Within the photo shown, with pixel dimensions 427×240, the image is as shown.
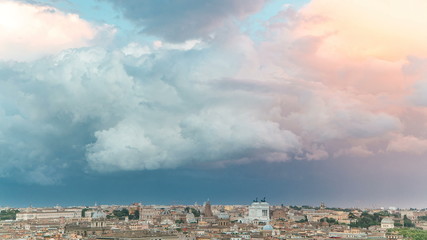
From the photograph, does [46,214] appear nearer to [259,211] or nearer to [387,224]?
[259,211]

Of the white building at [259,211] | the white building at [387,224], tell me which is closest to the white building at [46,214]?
the white building at [259,211]

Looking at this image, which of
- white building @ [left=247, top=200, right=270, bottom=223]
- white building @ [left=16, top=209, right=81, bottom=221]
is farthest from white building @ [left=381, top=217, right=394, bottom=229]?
white building @ [left=16, top=209, right=81, bottom=221]

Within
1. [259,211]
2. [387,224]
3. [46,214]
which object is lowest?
[387,224]

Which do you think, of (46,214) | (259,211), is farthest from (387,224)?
(46,214)

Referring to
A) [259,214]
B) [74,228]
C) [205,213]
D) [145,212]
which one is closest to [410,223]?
[259,214]

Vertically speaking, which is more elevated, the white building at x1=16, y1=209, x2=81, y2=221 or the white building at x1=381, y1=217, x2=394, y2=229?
the white building at x1=16, y1=209, x2=81, y2=221

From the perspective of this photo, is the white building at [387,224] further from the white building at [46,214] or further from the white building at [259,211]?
the white building at [46,214]

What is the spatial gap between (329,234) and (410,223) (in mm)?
51502

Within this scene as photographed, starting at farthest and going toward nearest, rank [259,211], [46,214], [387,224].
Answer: [46,214]
[259,211]
[387,224]

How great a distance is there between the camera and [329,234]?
108438mm

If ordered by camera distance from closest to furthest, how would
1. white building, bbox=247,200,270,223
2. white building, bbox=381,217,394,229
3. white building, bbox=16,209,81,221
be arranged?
white building, bbox=381,217,394,229, white building, bbox=247,200,270,223, white building, bbox=16,209,81,221

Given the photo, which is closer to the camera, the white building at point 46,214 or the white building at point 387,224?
the white building at point 387,224

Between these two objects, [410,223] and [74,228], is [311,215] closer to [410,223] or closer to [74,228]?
[410,223]

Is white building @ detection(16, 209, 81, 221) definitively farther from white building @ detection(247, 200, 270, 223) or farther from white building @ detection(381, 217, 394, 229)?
white building @ detection(381, 217, 394, 229)
